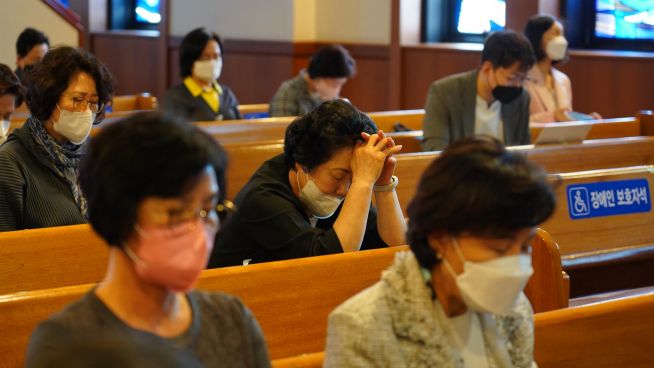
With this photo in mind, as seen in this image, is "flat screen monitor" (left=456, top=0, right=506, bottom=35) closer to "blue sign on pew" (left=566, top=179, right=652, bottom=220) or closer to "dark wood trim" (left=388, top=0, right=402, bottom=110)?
"dark wood trim" (left=388, top=0, right=402, bottom=110)

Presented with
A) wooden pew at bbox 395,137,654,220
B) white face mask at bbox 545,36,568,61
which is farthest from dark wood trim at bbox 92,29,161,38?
wooden pew at bbox 395,137,654,220

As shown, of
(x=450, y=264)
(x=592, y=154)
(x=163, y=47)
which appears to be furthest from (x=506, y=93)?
(x=163, y=47)

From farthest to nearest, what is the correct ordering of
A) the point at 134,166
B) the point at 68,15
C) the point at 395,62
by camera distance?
the point at 68,15
the point at 395,62
the point at 134,166

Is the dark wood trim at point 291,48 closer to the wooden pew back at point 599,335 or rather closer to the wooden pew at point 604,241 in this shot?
the wooden pew at point 604,241

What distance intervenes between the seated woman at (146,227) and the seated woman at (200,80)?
15.6 ft

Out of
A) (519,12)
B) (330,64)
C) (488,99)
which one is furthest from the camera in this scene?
(519,12)

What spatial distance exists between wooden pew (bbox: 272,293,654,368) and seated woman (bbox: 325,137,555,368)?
551 mm

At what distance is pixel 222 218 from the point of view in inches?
60.4

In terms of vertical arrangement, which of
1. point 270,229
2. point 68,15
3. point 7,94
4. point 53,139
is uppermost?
point 68,15

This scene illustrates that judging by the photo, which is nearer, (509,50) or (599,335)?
(599,335)

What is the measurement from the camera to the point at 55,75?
10.6ft

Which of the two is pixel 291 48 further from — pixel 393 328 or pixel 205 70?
pixel 393 328

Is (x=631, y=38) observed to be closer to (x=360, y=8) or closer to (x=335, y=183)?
(x=360, y=8)

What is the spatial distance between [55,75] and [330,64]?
2.89 m
